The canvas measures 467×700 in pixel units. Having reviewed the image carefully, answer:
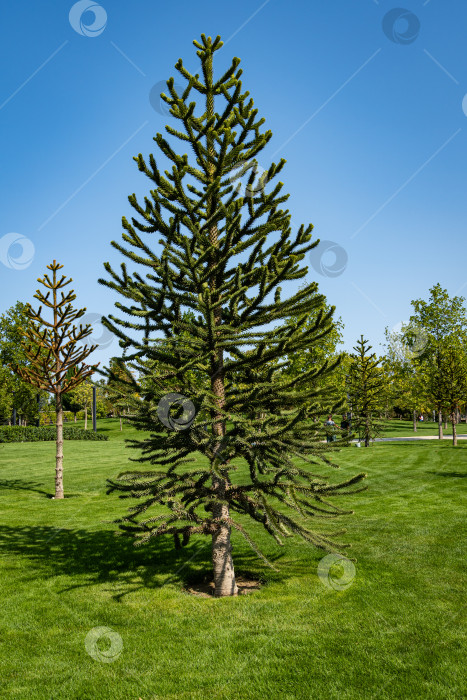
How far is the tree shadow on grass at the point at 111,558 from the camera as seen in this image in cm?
826

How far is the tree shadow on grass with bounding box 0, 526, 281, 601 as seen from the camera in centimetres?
826

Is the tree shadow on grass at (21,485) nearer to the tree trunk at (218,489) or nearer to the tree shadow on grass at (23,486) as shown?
the tree shadow on grass at (23,486)

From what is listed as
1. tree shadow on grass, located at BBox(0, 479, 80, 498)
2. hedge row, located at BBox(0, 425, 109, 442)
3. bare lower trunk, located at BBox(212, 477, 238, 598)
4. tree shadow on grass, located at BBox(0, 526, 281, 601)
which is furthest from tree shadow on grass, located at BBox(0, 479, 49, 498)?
hedge row, located at BBox(0, 425, 109, 442)

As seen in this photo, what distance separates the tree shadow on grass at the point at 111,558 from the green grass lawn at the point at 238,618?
0.05 metres

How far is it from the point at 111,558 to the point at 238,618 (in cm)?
398

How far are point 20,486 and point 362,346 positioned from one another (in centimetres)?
2159

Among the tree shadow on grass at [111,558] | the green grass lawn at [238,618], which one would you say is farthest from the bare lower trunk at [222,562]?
the tree shadow on grass at [111,558]

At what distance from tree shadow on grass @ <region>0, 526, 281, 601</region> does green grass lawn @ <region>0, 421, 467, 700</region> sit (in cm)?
5

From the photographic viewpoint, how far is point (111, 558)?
31.1ft

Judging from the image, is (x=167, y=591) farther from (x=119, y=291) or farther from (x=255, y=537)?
(x=119, y=291)

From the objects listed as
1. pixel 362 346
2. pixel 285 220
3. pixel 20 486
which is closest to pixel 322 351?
pixel 362 346

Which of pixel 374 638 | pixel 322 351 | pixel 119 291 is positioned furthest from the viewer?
pixel 322 351

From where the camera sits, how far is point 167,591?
764cm

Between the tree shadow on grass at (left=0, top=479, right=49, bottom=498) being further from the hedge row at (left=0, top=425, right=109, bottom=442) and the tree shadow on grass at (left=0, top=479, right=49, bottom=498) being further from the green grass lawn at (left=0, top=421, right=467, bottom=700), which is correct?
the hedge row at (left=0, top=425, right=109, bottom=442)
